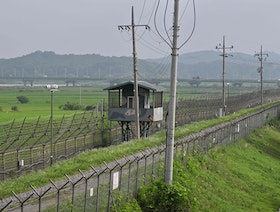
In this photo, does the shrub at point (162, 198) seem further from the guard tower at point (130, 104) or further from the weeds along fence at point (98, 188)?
the guard tower at point (130, 104)

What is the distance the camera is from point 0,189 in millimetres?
14711

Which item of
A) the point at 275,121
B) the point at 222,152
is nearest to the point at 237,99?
the point at 275,121

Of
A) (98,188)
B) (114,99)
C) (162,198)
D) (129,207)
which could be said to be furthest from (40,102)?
(98,188)

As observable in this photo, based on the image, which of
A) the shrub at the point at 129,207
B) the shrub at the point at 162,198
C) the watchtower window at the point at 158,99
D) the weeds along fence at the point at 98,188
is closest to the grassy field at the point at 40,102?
the watchtower window at the point at 158,99

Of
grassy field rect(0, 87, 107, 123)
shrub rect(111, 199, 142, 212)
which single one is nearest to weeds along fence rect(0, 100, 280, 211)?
shrub rect(111, 199, 142, 212)

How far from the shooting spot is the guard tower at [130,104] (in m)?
38.3

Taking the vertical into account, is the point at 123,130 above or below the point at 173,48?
below

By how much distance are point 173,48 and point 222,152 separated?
18486mm

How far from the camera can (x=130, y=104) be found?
39031mm

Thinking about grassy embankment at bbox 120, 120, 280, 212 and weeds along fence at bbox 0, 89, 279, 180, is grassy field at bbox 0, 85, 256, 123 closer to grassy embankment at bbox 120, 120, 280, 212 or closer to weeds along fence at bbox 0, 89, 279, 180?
weeds along fence at bbox 0, 89, 279, 180

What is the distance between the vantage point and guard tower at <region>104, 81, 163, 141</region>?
38.3 m

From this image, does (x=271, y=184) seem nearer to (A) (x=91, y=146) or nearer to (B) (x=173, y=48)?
(A) (x=91, y=146)

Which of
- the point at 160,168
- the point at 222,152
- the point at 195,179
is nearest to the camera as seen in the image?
the point at 160,168

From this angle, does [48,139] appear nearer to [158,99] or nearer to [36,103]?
[158,99]
